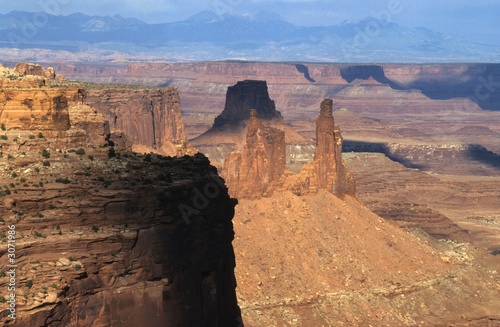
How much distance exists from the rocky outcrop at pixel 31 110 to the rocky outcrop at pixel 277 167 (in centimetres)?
4341

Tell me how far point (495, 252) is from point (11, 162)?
94772 millimetres

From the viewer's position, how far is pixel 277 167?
80875 millimetres

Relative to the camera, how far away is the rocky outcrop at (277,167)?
7788 cm

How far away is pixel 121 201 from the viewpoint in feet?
84.4

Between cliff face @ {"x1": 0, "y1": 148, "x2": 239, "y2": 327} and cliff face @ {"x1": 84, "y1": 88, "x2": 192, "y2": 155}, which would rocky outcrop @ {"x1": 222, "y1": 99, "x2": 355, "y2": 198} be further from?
cliff face @ {"x1": 0, "y1": 148, "x2": 239, "y2": 327}

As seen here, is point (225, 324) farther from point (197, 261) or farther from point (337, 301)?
point (337, 301)

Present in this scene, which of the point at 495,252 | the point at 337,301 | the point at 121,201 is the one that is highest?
the point at 121,201

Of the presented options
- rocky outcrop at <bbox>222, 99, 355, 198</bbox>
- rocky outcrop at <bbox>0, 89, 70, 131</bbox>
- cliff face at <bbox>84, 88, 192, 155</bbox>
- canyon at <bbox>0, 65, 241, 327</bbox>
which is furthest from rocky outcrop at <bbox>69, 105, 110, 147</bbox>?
cliff face at <bbox>84, 88, 192, 155</bbox>

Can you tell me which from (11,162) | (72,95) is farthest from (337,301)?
(11,162)

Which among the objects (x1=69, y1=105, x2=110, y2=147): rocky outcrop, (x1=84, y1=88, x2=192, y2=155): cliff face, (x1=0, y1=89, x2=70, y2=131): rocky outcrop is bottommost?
(x1=84, y1=88, x2=192, y2=155): cliff face

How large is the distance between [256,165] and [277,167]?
302 centimetres

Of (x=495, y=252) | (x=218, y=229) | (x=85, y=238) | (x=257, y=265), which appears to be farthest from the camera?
(x=495, y=252)

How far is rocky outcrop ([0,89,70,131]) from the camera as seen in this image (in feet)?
107

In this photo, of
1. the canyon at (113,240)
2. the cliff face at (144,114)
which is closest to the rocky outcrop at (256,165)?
the cliff face at (144,114)
